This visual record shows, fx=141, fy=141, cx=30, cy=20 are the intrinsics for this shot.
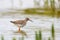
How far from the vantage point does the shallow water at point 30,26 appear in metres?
1.04

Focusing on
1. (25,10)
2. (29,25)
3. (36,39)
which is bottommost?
(36,39)

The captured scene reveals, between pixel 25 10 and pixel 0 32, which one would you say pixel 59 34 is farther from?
pixel 0 32

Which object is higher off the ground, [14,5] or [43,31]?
[14,5]

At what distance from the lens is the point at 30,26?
3.43 ft

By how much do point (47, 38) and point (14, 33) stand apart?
0.81 ft

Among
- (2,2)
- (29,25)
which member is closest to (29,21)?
(29,25)

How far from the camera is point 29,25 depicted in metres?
1.05

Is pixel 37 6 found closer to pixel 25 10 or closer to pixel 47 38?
pixel 25 10

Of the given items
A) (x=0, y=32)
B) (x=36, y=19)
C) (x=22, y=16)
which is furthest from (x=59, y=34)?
(x=0, y=32)

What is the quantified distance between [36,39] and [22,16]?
200 mm

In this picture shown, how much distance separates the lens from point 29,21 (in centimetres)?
105

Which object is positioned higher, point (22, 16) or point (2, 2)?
point (2, 2)

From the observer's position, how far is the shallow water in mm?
1037

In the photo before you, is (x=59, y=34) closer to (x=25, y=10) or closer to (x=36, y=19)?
(x=36, y=19)
